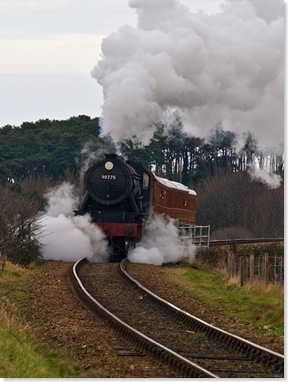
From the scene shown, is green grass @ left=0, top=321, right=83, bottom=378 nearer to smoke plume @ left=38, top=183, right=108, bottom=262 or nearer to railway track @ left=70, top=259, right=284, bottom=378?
railway track @ left=70, top=259, right=284, bottom=378

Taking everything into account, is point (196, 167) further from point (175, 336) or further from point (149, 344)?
point (149, 344)

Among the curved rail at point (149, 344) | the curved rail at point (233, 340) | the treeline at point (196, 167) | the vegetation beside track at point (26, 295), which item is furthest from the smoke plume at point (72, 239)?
the treeline at point (196, 167)

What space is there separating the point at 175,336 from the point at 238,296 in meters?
5.45

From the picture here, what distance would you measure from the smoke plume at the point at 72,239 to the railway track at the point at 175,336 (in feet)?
25.0

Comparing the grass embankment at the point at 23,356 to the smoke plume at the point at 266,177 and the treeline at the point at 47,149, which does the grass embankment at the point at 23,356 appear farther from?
the treeline at the point at 47,149

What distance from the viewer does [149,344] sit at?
13.3 m

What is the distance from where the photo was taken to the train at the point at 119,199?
94.7ft

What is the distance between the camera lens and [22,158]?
62.1 metres

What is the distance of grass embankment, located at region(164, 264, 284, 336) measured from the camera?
657 inches

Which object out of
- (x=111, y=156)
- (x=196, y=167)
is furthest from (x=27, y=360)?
(x=196, y=167)

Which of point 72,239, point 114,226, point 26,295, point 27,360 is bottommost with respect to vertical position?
point 27,360

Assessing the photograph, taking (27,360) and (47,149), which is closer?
(27,360)

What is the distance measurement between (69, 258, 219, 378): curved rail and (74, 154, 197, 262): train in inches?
389

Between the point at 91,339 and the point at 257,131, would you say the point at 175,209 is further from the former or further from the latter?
the point at 91,339
